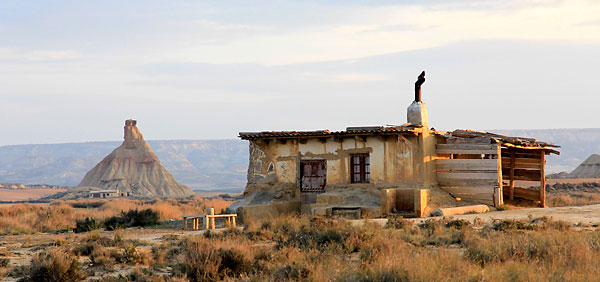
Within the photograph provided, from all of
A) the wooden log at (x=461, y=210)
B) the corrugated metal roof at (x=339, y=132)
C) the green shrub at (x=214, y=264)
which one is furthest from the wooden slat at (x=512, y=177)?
the green shrub at (x=214, y=264)

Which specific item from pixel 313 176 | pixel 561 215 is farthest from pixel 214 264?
pixel 313 176

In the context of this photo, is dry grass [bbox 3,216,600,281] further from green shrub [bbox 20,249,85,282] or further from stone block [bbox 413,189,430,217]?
stone block [bbox 413,189,430,217]

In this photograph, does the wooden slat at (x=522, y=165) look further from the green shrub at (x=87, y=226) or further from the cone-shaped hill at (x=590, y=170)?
the cone-shaped hill at (x=590, y=170)

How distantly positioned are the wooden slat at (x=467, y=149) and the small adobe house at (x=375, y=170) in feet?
→ 0.10

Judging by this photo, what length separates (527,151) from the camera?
24.7 meters

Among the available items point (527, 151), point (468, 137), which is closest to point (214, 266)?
point (468, 137)

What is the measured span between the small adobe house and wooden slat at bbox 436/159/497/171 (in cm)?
2

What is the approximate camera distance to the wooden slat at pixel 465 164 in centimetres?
2123

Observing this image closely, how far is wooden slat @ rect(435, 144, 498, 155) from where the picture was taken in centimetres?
2114

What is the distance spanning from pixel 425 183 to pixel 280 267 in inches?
434

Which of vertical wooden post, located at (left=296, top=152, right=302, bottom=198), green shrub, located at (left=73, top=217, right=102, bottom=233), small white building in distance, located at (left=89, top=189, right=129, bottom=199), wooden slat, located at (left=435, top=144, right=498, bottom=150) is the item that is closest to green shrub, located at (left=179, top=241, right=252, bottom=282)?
green shrub, located at (left=73, top=217, right=102, bottom=233)

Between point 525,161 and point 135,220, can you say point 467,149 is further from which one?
point 135,220

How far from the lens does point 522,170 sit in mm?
24500

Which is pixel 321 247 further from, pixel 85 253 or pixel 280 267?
pixel 85 253
